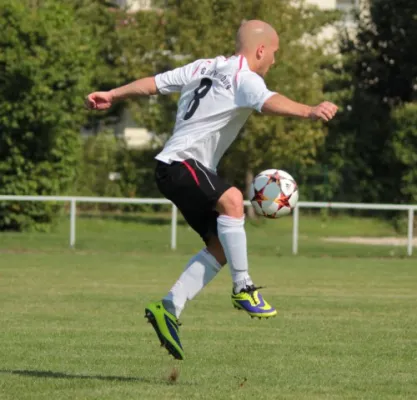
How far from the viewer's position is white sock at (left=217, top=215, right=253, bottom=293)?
8164 millimetres

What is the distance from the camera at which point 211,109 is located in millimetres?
8117

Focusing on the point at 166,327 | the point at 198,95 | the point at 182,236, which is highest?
the point at 198,95

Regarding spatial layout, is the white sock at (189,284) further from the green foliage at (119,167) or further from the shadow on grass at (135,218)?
the green foliage at (119,167)

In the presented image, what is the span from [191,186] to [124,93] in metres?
0.83

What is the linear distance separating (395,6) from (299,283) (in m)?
27.0

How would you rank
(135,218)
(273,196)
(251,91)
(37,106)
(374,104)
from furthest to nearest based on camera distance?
1. (374,104)
2. (135,218)
3. (37,106)
4. (273,196)
5. (251,91)

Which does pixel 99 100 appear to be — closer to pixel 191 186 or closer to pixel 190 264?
pixel 191 186

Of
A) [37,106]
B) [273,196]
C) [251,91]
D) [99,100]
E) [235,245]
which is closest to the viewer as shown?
[251,91]

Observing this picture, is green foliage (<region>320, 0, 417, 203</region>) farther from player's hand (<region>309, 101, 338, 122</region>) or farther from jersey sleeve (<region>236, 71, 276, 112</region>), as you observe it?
player's hand (<region>309, 101, 338, 122</region>)

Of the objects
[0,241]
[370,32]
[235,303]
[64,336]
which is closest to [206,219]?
[235,303]

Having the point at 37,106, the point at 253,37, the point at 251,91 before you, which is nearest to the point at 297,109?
the point at 251,91

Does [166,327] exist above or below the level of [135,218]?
above

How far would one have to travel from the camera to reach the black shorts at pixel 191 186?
812 centimetres

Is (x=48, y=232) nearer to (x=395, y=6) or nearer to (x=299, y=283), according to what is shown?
(x=299, y=283)
